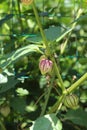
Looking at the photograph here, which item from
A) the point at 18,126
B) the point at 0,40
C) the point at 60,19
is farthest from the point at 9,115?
the point at 60,19

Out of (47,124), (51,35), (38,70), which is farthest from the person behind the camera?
(38,70)

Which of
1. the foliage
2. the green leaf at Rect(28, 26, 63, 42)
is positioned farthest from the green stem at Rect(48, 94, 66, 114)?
the green leaf at Rect(28, 26, 63, 42)

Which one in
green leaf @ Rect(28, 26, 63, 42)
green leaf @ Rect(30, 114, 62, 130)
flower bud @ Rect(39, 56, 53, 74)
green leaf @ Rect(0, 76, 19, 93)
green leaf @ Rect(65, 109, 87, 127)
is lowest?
green leaf @ Rect(65, 109, 87, 127)

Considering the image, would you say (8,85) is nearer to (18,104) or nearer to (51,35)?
(18,104)

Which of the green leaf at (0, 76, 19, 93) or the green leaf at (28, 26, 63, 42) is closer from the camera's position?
the green leaf at (28, 26, 63, 42)

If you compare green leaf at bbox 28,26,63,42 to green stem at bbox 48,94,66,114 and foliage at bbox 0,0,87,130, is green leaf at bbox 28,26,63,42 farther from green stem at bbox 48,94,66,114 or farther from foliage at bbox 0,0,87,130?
green stem at bbox 48,94,66,114

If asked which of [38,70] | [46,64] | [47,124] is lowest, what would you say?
[38,70]

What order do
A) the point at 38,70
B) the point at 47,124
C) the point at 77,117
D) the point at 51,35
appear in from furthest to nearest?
the point at 38,70 < the point at 77,117 < the point at 51,35 < the point at 47,124

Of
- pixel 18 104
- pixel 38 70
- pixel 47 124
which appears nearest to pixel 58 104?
pixel 47 124

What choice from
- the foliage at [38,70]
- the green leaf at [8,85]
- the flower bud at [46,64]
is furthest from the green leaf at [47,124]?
the green leaf at [8,85]

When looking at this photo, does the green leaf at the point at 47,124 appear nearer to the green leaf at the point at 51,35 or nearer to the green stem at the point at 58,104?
the green stem at the point at 58,104
